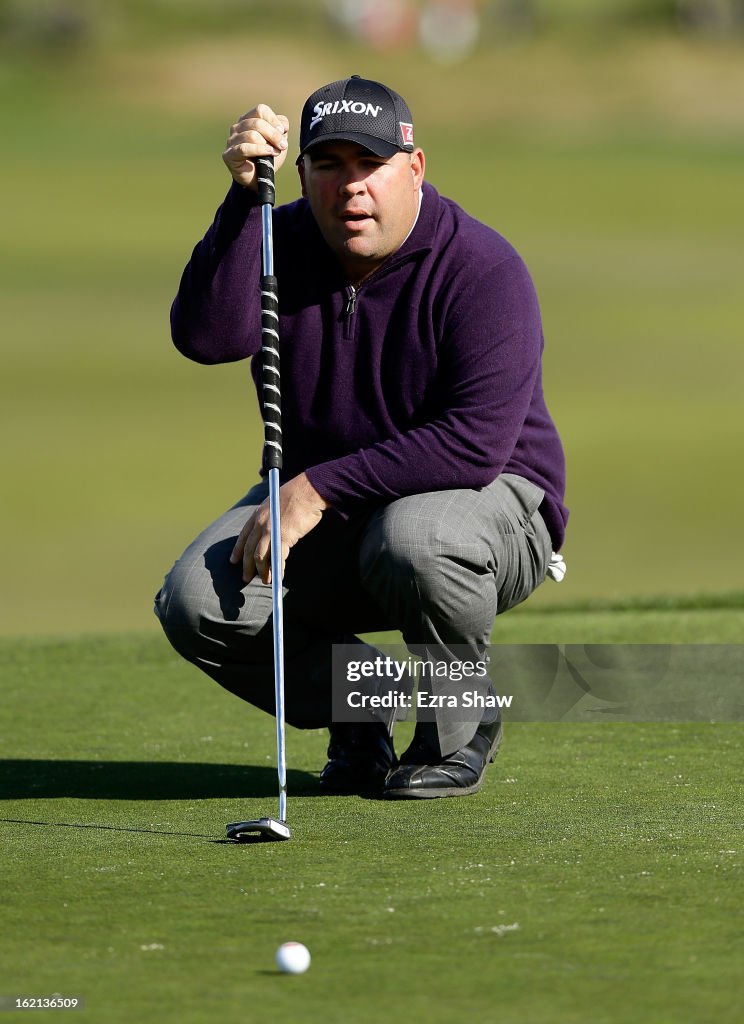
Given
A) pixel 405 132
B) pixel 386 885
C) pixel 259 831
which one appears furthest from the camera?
pixel 405 132

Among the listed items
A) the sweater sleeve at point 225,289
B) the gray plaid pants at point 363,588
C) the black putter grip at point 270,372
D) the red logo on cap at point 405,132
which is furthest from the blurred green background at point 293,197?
the black putter grip at point 270,372

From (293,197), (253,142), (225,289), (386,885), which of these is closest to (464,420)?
(225,289)

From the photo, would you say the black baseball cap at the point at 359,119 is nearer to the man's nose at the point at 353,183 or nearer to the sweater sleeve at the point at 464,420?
the man's nose at the point at 353,183

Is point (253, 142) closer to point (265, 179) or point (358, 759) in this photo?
point (265, 179)

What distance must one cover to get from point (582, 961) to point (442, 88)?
46.2 m

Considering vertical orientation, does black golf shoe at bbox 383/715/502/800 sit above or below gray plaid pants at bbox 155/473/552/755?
below

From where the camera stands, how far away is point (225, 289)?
420 cm

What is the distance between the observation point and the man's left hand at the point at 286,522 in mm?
3928

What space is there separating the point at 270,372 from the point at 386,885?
1.40 meters

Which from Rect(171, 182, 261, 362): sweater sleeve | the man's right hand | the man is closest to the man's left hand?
the man

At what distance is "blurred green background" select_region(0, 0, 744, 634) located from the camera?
11648 mm

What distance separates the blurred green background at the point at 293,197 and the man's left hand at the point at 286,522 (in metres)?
3.43

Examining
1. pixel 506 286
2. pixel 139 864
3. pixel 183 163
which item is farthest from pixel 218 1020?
pixel 183 163

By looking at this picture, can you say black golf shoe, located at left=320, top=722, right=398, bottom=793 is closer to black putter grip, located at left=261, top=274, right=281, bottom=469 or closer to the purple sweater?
the purple sweater
